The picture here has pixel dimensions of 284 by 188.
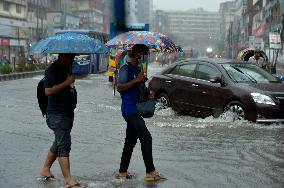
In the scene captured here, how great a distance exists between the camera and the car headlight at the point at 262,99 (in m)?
11.9

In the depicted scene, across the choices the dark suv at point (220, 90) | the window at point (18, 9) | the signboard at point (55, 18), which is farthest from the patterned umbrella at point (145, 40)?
the signboard at point (55, 18)

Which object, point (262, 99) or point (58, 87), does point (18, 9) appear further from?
point (58, 87)

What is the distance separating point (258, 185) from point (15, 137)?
5369 mm

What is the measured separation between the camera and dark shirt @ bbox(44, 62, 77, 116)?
652cm

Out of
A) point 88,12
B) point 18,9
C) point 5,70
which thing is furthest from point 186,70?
point 88,12

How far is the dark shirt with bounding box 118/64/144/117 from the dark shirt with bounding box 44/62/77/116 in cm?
67

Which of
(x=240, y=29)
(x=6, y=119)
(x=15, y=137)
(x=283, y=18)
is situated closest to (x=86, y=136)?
(x=15, y=137)

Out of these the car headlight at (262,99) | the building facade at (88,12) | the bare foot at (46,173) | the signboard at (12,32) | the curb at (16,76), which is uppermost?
the building facade at (88,12)

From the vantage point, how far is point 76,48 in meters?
6.90

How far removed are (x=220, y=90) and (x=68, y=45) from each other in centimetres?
640

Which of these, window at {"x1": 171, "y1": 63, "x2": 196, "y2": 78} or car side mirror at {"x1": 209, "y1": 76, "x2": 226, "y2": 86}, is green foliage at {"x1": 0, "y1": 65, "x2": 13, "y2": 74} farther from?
car side mirror at {"x1": 209, "y1": 76, "x2": 226, "y2": 86}

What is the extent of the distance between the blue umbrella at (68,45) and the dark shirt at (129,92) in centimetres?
52

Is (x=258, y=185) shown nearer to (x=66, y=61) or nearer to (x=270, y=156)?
(x=270, y=156)

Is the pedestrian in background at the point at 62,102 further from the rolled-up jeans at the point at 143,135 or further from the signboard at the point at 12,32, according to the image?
the signboard at the point at 12,32
